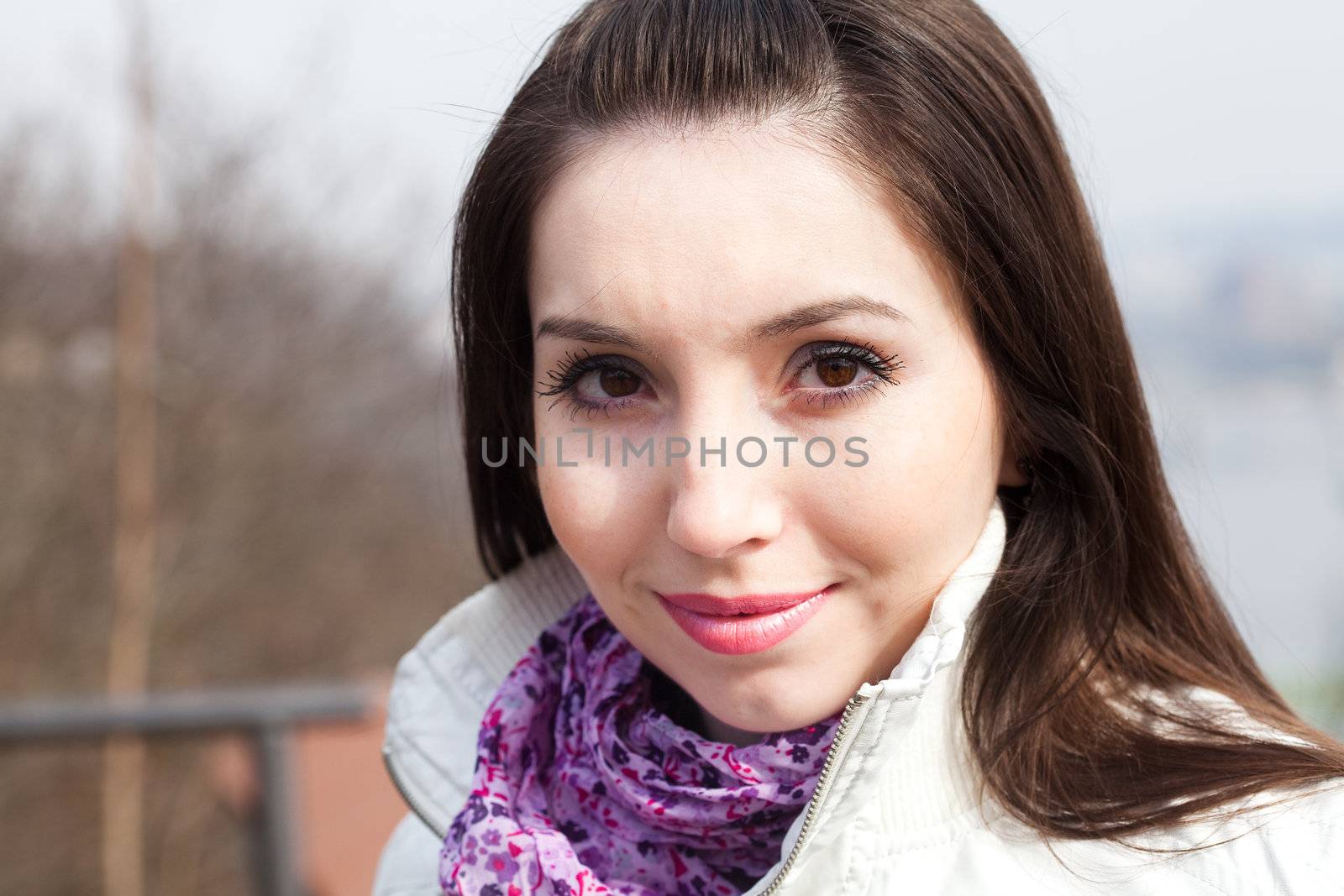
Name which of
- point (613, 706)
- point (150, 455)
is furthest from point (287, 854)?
point (150, 455)

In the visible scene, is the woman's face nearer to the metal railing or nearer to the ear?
the ear

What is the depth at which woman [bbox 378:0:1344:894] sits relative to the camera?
1.18 m

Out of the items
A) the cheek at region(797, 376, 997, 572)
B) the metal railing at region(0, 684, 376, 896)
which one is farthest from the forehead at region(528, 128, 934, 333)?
the metal railing at region(0, 684, 376, 896)

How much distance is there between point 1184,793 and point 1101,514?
12.4 inches

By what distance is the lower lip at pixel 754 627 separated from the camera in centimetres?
122

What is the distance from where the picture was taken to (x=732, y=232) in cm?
116

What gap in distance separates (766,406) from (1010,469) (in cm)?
36

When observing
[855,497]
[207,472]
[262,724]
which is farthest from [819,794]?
[207,472]

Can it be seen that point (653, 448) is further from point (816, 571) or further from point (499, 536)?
point (499, 536)

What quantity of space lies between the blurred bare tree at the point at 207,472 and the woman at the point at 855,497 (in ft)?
11.1

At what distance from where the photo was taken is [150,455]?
5465 millimetres

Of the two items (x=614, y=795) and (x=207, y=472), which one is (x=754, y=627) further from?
(x=207, y=472)

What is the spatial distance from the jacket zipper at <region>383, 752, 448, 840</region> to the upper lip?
1.72ft

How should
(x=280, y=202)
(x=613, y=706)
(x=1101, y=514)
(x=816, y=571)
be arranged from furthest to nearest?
(x=280, y=202)
(x=613, y=706)
(x=1101, y=514)
(x=816, y=571)
